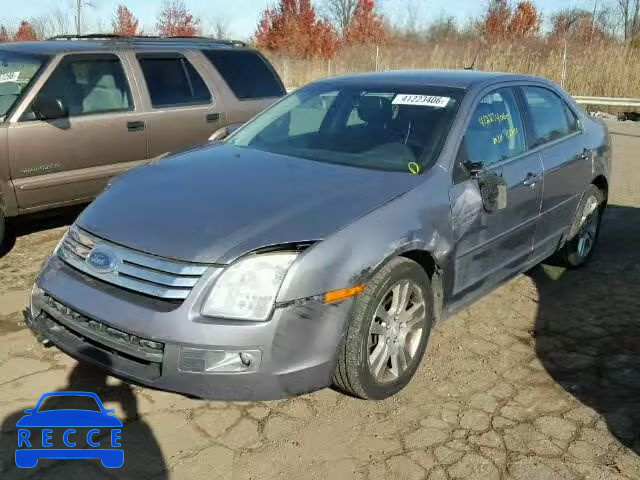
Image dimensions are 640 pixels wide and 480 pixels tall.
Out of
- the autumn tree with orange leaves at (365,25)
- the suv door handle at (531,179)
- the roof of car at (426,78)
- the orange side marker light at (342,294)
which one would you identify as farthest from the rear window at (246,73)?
the autumn tree with orange leaves at (365,25)

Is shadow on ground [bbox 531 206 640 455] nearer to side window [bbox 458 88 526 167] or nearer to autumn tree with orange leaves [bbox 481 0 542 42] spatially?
side window [bbox 458 88 526 167]

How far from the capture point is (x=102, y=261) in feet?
9.55

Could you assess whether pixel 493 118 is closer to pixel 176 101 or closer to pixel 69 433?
pixel 69 433

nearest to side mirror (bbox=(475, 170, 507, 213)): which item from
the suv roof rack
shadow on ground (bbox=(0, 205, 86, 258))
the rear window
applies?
the rear window

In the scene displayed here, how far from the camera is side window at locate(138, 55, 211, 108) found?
6082 mm

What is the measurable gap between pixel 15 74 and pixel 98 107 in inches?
28.1

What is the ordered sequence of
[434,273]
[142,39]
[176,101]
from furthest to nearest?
[142,39]
[176,101]
[434,273]

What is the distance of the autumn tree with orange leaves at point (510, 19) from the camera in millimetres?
30031

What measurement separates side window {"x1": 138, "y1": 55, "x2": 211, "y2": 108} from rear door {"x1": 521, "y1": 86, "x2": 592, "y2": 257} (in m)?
3.40

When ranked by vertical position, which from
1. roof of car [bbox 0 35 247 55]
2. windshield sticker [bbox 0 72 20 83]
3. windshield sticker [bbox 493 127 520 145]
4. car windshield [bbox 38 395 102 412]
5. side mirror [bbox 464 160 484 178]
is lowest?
car windshield [bbox 38 395 102 412]

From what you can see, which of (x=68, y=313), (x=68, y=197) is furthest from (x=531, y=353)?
(x=68, y=197)

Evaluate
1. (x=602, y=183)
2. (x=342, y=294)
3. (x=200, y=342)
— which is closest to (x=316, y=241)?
(x=342, y=294)

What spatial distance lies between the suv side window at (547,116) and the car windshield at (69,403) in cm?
313

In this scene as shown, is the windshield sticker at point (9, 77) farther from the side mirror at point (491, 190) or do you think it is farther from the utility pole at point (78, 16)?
the utility pole at point (78, 16)
